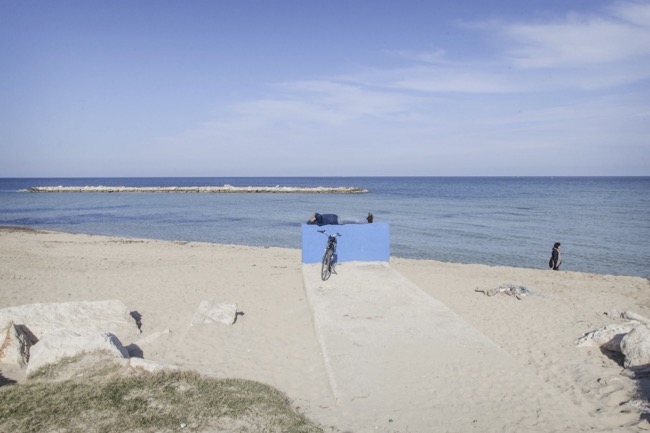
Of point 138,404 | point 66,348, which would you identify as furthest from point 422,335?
point 66,348

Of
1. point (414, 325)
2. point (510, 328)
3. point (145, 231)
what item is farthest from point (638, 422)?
point (145, 231)

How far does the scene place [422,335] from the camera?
7.59 metres

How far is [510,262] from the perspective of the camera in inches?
803

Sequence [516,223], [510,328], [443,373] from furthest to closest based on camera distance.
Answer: [516,223] < [510,328] < [443,373]

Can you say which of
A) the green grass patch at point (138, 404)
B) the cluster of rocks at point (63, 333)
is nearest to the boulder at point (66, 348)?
the cluster of rocks at point (63, 333)

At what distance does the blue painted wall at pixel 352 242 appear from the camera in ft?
43.8

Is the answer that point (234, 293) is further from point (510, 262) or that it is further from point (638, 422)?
point (510, 262)

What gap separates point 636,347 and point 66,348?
8.36m

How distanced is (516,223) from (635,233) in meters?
7.75

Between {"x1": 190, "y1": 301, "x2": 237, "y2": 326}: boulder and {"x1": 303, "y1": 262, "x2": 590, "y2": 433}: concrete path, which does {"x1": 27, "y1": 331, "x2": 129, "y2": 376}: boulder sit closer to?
{"x1": 190, "y1": 301, "x2": 237, "y2": 326}: boulder

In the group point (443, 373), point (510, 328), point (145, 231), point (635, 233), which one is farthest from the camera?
point (145, 231)

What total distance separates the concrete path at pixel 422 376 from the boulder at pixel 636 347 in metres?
1.97

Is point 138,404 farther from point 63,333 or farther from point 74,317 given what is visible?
point 74,317

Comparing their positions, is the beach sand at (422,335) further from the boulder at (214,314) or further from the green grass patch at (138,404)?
the green grass patch at (138,404)
